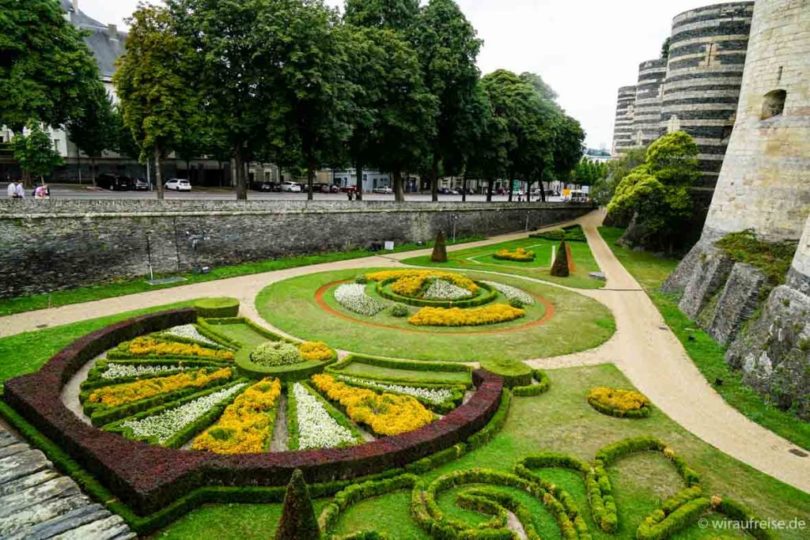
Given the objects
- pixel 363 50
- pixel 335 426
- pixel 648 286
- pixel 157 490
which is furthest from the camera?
pixel 363 50

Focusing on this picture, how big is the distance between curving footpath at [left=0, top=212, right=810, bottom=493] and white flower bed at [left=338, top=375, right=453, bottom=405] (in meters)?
5.66

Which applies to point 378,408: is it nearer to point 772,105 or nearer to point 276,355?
point 276,355

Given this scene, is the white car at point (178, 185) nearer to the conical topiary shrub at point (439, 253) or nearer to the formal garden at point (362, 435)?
the conical topiary shrub at point (439, 253)

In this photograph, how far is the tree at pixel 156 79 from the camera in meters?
35.8

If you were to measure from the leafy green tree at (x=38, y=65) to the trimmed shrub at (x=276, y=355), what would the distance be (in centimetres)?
2752

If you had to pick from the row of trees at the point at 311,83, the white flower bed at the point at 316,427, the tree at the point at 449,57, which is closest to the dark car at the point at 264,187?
the row of trees at the point at 311,83

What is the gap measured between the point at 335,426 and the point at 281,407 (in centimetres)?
256

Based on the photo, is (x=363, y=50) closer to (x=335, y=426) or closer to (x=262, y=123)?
(x=262, y=123)

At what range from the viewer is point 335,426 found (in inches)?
613

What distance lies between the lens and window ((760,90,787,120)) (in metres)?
29.0

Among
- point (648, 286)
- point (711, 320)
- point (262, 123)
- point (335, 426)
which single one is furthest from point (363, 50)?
point (335, 426)

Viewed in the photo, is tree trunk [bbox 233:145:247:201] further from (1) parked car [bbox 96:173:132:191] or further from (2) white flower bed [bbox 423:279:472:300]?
(1) parked car [bbox 96:173:132:191]

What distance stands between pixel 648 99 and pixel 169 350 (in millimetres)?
65693

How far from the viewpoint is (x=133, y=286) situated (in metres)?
31.6
